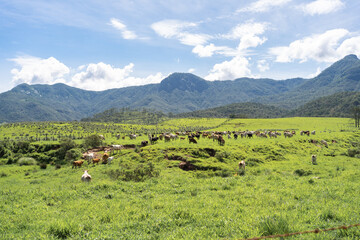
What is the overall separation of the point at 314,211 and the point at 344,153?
31246 millimetres

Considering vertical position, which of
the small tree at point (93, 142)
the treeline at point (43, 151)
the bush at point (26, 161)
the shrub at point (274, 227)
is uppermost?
the shrub at point (274, 227)

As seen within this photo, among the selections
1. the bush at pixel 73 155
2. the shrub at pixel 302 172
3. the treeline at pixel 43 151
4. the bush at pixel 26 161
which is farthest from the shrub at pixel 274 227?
the bush at pixel 26 161

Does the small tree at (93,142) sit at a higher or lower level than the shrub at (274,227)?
lower

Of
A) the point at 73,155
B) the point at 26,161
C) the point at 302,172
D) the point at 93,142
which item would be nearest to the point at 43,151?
the point at 26,161

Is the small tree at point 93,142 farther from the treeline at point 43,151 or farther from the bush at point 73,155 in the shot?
the bush at point 73,155

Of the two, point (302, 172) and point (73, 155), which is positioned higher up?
point (302, 172)

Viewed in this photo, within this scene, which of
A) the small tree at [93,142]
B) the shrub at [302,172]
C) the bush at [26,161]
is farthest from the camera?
the small tree at [93,142]

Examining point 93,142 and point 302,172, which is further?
point 93,142

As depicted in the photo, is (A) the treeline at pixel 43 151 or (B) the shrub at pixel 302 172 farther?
(A) the treeline at pixel 43 151

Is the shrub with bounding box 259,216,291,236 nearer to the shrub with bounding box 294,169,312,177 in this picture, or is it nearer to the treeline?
the shrub with bounding box 294,169,312,177

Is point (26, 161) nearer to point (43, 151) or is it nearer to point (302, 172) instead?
point (43, 151)

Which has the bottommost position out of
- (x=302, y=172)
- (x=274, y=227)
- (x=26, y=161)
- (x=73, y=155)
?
(x=26, y=161)

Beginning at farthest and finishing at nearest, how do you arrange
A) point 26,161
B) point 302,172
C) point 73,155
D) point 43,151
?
point 43,151, point 26,161, point 73,155, point 302,172

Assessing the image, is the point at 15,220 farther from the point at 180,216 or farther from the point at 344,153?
the point at 344,153
